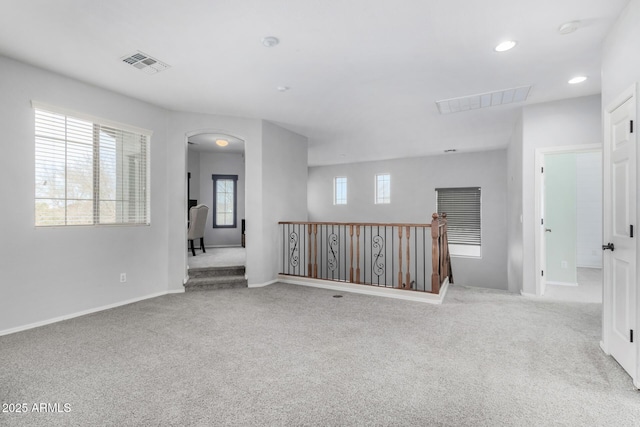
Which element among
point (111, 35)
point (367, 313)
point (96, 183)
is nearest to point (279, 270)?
point (367, 313)

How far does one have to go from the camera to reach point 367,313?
3727mm

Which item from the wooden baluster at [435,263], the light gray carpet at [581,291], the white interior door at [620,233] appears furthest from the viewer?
the light gray carpet at [581,291]

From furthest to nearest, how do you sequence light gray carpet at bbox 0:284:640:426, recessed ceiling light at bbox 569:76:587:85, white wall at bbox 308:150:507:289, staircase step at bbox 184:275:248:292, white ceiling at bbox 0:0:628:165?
white wall at bbox 308:150:507:289
staircase step at bbox 184:275:248:292
recessed ceiling light at bbox 569:76:587:85
white ceiling at bbox 0:0:628:165
light gray carpet at bbox 0:284:640:426

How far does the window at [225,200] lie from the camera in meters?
8.45

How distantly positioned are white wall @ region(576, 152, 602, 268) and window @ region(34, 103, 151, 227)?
859 centimetres

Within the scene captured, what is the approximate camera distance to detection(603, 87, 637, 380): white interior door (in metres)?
2.22

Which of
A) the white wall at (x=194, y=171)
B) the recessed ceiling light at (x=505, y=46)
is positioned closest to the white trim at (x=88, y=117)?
the white wall at (x=194, y=171)

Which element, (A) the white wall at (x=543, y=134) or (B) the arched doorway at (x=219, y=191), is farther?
(B) the arched doorway at (x=219, y=191)

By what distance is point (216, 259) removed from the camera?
6.22 metres

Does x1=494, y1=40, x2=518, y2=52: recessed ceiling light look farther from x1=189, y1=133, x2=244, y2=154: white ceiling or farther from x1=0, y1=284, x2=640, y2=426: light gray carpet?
x1=189, y1=133, x2=244, y2=154: white ceiling

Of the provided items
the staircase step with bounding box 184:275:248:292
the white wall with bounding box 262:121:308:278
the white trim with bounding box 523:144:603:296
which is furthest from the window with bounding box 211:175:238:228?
the white trim with bounding box 523:144:603:296

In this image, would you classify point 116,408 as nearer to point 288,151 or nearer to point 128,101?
point 128,101

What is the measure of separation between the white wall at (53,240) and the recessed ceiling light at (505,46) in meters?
4.48

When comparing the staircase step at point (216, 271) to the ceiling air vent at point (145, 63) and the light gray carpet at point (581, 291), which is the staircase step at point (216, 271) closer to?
the ceiling air vent at point (145, 63)
